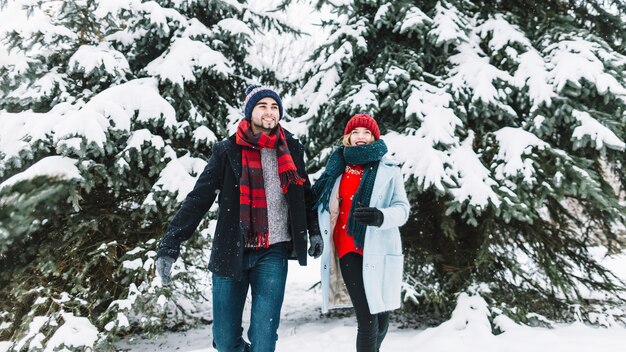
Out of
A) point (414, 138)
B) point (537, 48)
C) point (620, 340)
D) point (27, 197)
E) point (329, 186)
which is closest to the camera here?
point (27, 197)

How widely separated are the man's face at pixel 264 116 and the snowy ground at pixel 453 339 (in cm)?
270

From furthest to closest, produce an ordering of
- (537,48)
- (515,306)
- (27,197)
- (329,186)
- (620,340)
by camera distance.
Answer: (537,48) < (515,306) < (620,340) < (329,186) < (27,197)

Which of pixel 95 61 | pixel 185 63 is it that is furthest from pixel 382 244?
pixel 95 61

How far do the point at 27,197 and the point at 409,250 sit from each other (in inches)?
183

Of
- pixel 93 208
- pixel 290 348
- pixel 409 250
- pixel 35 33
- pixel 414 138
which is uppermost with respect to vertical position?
pixel 35 33

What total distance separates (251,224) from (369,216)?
2.43ft

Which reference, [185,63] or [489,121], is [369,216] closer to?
Result: [489,121]

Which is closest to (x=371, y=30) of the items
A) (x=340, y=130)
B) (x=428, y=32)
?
(x=428, y=32)

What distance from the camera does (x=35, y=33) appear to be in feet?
15.6

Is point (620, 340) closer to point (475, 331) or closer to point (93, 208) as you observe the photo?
point (475, 331)

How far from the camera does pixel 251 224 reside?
9.14ft

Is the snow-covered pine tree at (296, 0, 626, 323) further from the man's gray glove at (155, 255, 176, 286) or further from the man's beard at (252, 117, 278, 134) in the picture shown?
the man's gray glove at (155, 255, 176, 286)

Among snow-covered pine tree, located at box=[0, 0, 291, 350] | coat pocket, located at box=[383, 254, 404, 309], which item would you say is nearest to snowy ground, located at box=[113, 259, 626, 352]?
snow-covered pine tree, located at box=[0, 0, 291, 350]

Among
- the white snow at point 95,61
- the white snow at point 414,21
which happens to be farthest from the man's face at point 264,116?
the white snow at point 95,61
